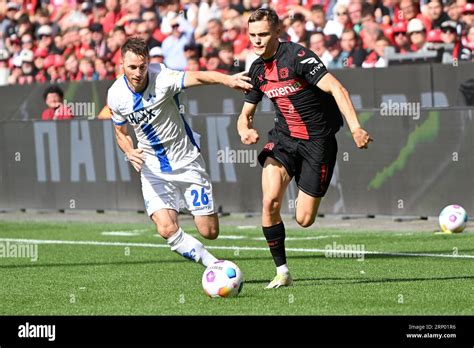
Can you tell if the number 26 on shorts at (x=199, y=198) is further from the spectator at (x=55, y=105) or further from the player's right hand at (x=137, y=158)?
the spectator at (x=55, y=105)

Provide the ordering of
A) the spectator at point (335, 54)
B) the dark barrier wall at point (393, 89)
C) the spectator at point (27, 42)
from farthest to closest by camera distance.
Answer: the spectator at point (27, 42) → the spectator at point (335, 54) → the dark barrier wall at point (393, 89)

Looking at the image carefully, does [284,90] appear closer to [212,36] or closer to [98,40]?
[212,36]

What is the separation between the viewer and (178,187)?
12.4 meters

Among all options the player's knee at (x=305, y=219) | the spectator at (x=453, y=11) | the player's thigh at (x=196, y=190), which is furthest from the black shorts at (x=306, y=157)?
the spectator at (x=453, y=11)

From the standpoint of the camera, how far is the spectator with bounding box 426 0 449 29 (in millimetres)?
19516

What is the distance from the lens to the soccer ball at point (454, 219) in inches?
664

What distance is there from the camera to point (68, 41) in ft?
87.4

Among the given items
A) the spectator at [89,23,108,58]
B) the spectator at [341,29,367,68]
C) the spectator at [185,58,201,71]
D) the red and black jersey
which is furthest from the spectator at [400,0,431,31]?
the red and black jersey

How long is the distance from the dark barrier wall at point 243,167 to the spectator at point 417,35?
1.54 metres

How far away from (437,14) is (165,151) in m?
8.50

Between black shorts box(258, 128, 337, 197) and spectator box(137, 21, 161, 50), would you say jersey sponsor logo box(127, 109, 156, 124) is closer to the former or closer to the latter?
black shorts box(258, 128, 337, 197)

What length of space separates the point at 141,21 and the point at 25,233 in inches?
266

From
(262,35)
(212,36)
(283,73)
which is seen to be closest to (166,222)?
(283,73)
